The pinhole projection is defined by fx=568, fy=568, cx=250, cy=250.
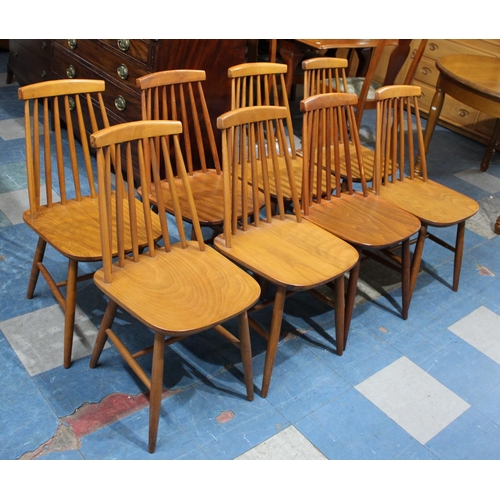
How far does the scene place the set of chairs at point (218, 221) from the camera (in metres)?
1.77

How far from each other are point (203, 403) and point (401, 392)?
0.78m

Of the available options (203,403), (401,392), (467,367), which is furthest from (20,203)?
(467,367)

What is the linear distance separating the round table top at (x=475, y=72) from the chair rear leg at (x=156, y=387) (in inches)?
91.0

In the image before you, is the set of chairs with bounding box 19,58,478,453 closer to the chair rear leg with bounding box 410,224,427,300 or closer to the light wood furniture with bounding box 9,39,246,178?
the chair rear leg with bounding box 410,224,427,300

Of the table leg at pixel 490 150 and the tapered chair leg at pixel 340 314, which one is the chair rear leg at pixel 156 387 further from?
the table leg at pixel 490 150

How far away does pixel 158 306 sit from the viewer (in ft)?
5.65

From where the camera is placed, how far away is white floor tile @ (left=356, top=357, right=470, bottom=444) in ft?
6.84

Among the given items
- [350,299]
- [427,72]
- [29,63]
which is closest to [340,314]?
[350,299]

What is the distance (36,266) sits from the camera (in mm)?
2340

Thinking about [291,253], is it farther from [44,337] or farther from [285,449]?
[44,337]

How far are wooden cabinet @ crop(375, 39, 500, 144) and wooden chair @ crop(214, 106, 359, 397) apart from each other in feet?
10.1

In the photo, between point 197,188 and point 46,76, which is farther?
point 46,76

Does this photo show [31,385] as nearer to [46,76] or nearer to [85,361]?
[85,361]

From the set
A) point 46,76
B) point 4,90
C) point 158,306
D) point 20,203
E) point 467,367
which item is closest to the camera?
point 158,306
